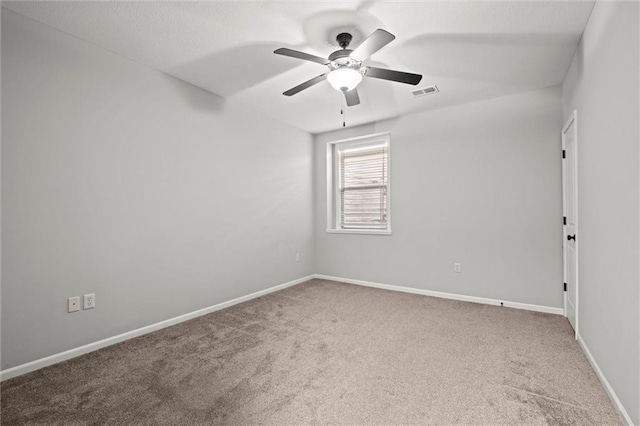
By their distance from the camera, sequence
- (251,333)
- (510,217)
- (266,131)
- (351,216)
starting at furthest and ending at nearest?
1. (351,216)
2. (266,131)
3. (510,217)
4. (251,333)

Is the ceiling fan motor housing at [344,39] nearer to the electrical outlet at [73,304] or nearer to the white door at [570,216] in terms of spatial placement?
the white door at [570,216]

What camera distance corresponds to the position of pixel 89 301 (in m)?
2.42

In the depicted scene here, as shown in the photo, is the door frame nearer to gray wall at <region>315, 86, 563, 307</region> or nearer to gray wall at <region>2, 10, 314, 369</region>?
gray wall at <region>315, 86, 563, 307</region>

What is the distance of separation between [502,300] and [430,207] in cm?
A: 142

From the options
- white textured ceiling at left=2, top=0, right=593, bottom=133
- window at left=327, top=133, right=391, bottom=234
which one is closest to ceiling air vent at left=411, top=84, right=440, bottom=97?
white textured ceiling at left=2, top=0, right=593, bottom=133

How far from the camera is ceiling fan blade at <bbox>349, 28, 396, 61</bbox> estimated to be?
1815 millimetres

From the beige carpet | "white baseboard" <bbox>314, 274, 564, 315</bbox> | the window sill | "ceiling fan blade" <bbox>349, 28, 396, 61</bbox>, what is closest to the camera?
the beige carpet

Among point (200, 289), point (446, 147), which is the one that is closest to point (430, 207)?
point (446, 147)

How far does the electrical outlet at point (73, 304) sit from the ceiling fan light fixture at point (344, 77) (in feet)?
8.80

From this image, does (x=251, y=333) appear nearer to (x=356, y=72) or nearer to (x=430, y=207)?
(x=356, y=72)

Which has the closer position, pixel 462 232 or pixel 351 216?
pixel 462 232

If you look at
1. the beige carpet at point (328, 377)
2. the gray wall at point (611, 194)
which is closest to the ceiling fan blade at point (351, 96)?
the gray wall at point (611, 194)

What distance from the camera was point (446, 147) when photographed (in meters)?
3.96

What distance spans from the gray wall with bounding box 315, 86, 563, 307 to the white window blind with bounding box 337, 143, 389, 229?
29 cm
